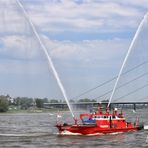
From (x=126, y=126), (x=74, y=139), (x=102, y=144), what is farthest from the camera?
(x=126, y=126)

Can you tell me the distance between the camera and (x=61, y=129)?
65375 mm

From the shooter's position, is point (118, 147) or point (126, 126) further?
point (126, 126)

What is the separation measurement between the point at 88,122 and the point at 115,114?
4.72 m

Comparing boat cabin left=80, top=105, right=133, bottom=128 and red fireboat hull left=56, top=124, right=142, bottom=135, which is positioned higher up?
boat cabin left=80, top=105, right=133, bottom=128

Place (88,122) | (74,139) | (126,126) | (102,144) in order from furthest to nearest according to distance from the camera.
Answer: (126,126) < (88,122) < (74,139) < (102,144)

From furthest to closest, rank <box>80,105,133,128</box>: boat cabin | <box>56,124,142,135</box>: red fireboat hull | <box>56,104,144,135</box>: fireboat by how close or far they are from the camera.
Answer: <box>80,105,133,128</box>: boat cabin, <box>56,104,144,135</box>: fireboat, <box>56,124,142,135</box>: red fireboat hull

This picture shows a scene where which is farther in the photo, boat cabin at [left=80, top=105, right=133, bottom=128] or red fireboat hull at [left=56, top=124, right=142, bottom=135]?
boat cabin at [left=80, top=105, right=133, bottom=128]

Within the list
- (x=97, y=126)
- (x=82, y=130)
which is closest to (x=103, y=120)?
(x=97, y=126)

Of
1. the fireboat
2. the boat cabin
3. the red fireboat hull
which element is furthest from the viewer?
the boat cabin

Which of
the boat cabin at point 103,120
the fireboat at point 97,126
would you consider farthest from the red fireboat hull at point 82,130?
the boat cabin at point 103,120

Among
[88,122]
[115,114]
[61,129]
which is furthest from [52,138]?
[115,114]

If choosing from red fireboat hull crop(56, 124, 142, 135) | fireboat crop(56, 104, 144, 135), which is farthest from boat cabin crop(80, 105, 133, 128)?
red fireboat hull crop(56, 124, 142, 135)

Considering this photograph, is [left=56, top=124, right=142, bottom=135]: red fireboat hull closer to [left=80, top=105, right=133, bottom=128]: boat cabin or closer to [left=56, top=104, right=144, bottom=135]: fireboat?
[left=56, top=104, right=144, bottom=135]: fireboat

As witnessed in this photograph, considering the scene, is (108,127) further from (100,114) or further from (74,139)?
(74,139)
